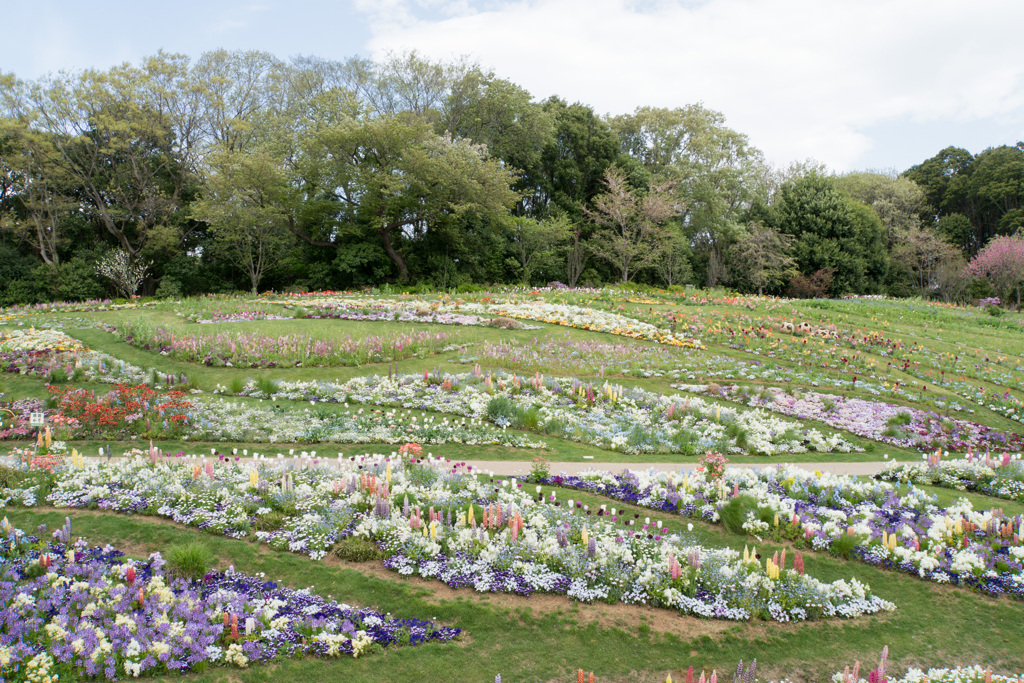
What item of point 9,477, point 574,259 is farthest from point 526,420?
point 574,259

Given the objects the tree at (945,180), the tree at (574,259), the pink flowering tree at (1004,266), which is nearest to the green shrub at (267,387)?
the tree at (574,259)

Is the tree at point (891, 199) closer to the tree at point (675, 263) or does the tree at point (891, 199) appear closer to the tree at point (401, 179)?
the tree at point (675, 263)

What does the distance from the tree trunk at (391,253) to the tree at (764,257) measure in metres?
22.2

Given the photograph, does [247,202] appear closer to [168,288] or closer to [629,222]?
[168,288]

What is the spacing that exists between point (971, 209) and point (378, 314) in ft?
201

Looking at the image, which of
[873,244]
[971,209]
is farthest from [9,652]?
[971,209]

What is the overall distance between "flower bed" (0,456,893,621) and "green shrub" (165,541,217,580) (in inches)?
30.2

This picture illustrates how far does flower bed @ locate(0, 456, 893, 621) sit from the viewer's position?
539 cm

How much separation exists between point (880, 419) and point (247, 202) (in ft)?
99.8

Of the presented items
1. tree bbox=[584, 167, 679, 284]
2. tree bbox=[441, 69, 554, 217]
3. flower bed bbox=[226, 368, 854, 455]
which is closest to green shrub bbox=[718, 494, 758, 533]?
flower bed bbox=[226, 368, 854, 455]

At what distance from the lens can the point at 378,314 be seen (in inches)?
758

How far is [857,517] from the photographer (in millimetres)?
6777

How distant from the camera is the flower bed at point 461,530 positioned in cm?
539

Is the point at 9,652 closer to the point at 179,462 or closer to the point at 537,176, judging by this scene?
the point at 179,462
